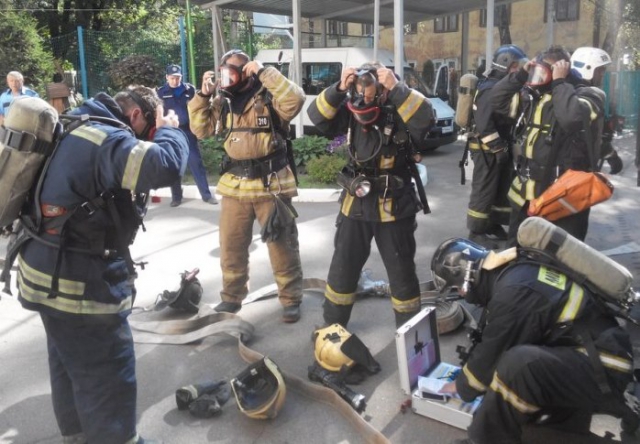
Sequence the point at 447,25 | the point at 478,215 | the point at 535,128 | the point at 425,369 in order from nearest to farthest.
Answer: the point at 425,369
the point at 535,128
the point at 478,215
the point at 447,25

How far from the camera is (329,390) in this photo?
11.0ft

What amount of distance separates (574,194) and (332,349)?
1956 millimetres

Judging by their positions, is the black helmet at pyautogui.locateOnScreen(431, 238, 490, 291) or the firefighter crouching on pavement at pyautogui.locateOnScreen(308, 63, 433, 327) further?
the firefighter crouching on pavement at pyautogui.locateOnScreen(308, 63, 433, 327)

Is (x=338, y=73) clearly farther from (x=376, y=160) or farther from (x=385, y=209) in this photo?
(x=385, y=209)

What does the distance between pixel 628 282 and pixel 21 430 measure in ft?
10.2

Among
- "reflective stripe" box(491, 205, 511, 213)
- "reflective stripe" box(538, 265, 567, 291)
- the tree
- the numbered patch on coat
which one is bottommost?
"reflective stripe" box(491, 205, 511, 213)

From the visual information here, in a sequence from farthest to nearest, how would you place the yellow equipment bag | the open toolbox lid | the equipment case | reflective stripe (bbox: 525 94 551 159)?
reflective stripe (bbox: 525 94 551 159) → the yellow equipment bag → the open toolbox lid → the equipment case

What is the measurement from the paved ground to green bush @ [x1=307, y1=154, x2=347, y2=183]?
2430mm

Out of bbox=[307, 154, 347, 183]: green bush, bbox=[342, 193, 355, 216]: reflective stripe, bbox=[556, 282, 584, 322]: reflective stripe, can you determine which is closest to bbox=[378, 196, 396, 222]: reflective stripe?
bbox=[342, 193, 355, 216]: reflective stripe

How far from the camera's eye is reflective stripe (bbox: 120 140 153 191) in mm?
2434

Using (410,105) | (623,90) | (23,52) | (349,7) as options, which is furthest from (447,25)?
(410,105)

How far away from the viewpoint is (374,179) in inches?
147

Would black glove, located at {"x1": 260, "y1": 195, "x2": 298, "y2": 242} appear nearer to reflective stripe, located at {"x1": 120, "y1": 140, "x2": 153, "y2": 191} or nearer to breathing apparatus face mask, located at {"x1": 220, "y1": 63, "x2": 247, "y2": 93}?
breathing apparatus face mask, located at {"x1": 220, "y1": 63, "x2": 247, "y2": 93}

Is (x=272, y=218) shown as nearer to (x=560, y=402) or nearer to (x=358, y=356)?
(x=358, y=356)
